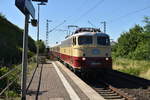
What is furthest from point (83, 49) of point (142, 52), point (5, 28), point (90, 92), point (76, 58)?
point (142, 52)

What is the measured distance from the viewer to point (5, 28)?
34.4 m

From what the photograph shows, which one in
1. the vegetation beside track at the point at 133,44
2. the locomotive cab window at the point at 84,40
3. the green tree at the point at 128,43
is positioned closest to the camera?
the locomotive cab window at the point at 84,40

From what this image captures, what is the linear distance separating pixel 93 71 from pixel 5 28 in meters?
22.4

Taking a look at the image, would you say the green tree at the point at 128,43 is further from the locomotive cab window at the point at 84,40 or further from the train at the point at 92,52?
the locomotive cab window at the point at 84,40

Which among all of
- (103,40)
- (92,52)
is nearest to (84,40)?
(92,52)

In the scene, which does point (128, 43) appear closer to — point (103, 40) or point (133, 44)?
point (133, 44)

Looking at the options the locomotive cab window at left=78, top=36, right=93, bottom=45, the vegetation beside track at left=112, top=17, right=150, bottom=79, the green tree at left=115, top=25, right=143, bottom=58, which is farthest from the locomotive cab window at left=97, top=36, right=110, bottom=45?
the green tree at left=115, top=25, right=143, bottom=58

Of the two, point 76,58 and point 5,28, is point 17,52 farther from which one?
point 76,58

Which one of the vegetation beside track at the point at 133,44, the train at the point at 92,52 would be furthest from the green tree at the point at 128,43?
the train at the point at 92,52

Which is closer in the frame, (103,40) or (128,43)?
(103,40)

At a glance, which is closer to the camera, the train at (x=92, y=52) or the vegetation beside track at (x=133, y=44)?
the train at (x=92, y=52)

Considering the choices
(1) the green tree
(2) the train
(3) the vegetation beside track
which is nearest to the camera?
(2) the train

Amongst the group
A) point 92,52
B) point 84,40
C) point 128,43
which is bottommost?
point 92,52

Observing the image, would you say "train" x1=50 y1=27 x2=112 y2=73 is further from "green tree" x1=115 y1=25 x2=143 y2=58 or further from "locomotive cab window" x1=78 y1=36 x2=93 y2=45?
"green tree" x1=115 y1=25 x2=143 y2=58
